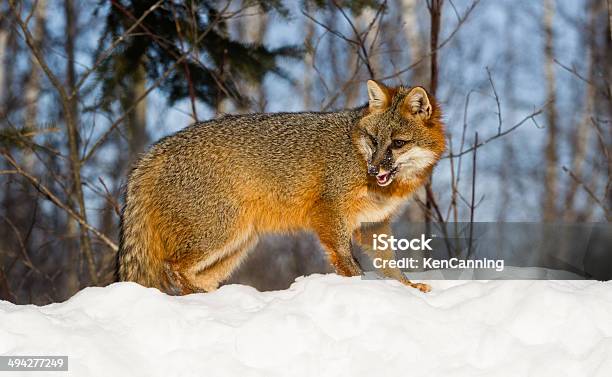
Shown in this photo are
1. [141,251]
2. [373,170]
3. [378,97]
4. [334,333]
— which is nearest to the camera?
[334,333]

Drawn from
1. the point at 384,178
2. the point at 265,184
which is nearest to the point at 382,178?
the point at 384,178

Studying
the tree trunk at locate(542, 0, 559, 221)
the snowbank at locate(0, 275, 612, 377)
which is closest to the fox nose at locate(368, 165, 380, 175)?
the snowbank at locate(0, 275, 612, 377)

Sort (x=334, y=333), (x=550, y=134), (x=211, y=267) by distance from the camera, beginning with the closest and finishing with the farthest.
Answer: 1. (x=334, y=333)
2. (x=211, y=267)
3. (x=550, y=134)

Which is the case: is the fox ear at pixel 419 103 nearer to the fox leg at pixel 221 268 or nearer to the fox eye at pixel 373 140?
the fox eye at pixel 373 140

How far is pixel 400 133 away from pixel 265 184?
1226 millimetres

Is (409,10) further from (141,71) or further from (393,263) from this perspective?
(393,263)

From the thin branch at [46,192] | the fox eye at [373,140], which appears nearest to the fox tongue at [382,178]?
the fox eye at [373,140]

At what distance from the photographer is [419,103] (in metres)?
6.25

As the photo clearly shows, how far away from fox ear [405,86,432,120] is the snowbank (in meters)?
2.16

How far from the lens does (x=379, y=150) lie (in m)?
6.05

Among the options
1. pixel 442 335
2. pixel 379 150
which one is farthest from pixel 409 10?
pixel 442 335

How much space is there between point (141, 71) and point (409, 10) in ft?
28.6

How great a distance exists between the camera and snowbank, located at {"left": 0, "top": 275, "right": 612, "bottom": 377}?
377 cm

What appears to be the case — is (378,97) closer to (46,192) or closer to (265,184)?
(265,184)
